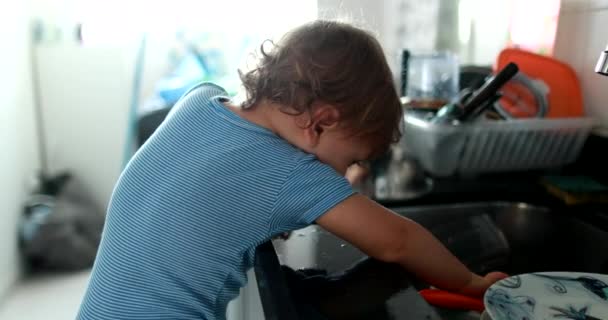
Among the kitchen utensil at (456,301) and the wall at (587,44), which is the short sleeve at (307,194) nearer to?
the kitchen utensil at (456,301)

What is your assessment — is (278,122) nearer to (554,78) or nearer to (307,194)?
(307,194)

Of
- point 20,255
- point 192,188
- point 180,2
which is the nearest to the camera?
point 192,188

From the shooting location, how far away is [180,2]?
8.09 feet

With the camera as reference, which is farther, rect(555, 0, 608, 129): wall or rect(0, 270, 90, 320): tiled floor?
rect(0, 270, 90, 320): tiled floor

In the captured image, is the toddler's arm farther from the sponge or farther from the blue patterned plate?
the sponge

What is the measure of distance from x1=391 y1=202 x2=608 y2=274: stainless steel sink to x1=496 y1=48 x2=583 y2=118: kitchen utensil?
0.22 metres

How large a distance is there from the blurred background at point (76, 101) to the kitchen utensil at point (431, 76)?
2.72 ft

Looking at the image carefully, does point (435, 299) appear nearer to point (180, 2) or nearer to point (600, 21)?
point (600, 21)

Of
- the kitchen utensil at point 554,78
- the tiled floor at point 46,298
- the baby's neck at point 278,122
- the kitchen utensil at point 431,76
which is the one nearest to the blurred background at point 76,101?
the tiled floor at point 46,298

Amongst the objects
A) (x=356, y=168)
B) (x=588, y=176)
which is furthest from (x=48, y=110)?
(x=588, y=176)

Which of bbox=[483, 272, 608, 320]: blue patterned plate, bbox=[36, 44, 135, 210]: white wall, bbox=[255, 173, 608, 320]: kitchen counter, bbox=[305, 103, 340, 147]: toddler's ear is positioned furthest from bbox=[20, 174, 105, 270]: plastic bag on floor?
bbox=[483, 272, 608, 320]: blue patterned plate

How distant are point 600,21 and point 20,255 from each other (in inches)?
83.2

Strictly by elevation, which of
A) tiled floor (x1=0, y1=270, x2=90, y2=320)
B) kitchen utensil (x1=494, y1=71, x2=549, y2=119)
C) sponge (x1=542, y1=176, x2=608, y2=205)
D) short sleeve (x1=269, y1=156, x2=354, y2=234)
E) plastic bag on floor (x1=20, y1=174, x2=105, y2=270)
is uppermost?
short sleeve (x1=269, y1=156, x2=354, y2=234)

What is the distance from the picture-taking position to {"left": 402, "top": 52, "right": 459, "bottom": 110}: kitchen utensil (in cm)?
112
